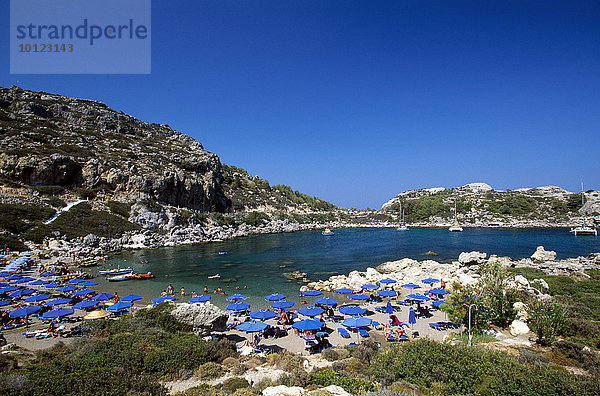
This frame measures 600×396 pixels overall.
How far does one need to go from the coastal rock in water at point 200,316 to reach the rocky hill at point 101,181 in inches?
1646

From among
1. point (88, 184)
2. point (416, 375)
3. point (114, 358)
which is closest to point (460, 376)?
point (416, 375)

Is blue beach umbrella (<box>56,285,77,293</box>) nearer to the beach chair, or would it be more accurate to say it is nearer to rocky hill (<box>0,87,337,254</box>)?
rocky hill (<box>0,87,337,254</box>)

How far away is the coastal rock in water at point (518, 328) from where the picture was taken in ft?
47.9

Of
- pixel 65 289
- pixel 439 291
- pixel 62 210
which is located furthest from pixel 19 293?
pixel 62 210

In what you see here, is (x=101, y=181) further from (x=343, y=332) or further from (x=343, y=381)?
(x=343, y=381)

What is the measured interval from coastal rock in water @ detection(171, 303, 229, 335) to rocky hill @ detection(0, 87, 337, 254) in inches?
1646

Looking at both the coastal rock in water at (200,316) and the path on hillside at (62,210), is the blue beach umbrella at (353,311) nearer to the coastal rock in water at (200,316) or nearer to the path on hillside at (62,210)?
the coastal rock in water at (200,316)

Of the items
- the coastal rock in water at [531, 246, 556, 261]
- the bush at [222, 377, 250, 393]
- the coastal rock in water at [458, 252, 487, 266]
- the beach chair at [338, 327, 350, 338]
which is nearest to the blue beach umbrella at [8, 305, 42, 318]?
the bush at [222, 377, 250, 393]

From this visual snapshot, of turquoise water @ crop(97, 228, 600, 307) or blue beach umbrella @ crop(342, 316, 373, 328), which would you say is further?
turquoise water @ crop(97, 228, 600, 307)

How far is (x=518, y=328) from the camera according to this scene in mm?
14789

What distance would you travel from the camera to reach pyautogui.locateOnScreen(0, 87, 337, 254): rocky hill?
55.3m

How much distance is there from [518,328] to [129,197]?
257 ft

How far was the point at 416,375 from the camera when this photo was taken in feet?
28.9

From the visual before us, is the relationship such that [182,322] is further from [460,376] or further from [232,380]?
[460,376]
